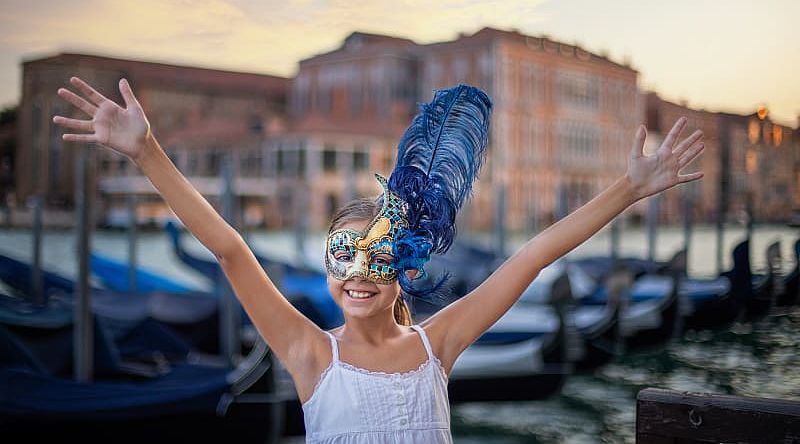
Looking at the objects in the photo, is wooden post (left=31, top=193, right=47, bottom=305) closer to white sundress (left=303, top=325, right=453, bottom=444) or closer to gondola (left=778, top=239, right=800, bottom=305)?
gondola (left=778, top=239, right=800, bottom=305)

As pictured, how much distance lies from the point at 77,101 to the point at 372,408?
364 mm

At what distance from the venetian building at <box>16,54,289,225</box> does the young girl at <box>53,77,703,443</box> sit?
2124mm

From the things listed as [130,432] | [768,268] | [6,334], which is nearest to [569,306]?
[768,268]

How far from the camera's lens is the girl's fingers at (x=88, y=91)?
30.1 inches

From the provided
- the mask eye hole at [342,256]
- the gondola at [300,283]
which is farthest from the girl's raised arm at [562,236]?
the gondola at [300,283]

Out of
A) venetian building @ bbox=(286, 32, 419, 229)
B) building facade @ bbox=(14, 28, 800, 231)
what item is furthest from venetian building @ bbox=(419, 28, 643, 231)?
venetian building @ bbox=(286, 32, 419, 229)

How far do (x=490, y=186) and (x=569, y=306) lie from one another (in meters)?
0.53

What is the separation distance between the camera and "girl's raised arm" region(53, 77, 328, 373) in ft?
2.58

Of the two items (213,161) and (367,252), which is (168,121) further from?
(367,252)

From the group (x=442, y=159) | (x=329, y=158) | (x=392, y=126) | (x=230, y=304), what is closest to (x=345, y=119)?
(x=392, y=126)

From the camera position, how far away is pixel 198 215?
822 mm

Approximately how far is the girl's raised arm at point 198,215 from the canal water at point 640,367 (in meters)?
1.71

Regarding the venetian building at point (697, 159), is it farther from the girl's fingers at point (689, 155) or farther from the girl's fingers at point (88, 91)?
the girl's fingers at point (88, 91)

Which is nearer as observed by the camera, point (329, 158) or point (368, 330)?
point (368, 330)
